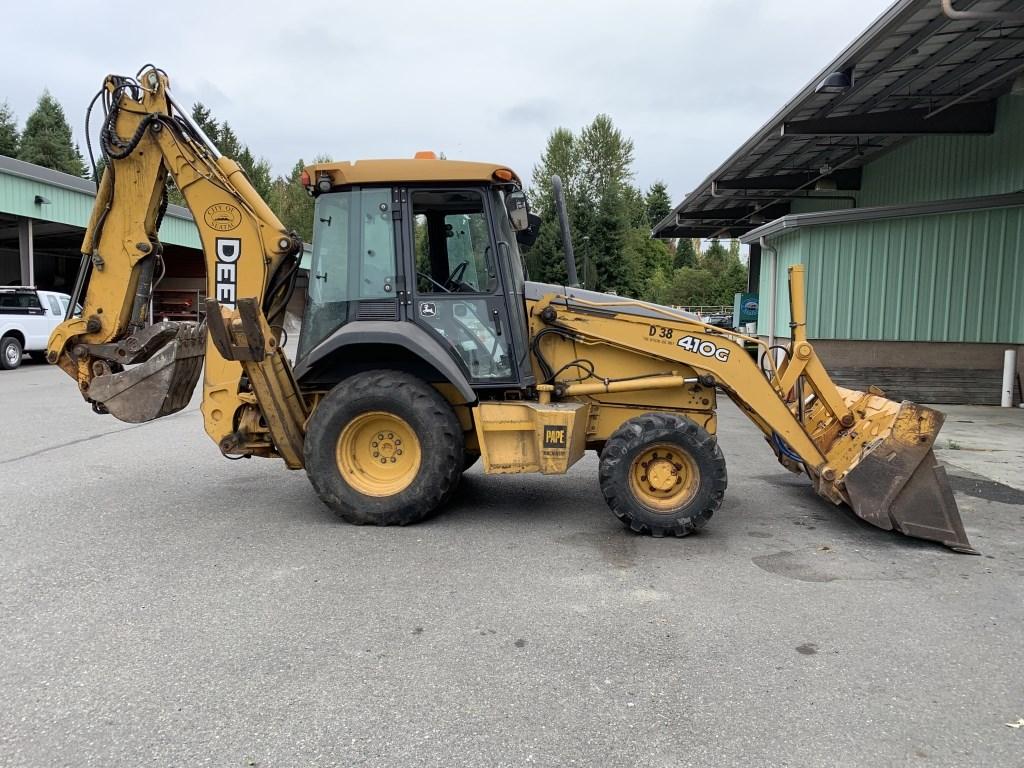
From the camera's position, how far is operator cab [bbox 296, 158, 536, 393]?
5824mm

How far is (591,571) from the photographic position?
194 inches

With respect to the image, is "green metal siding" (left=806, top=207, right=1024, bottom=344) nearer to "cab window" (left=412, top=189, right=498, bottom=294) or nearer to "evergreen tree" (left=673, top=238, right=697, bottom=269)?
"cab window" (left=412, top=189, right=498, bottom=294)

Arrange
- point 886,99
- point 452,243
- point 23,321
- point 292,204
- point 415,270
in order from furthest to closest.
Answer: point 292,204
point 23,321
point 886,99
point 452,243
point 415,270

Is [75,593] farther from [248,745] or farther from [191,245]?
[191,245]

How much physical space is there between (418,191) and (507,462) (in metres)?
2.13

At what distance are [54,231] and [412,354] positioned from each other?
27.8 meters

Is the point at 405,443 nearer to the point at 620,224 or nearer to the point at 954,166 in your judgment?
the point at 954,166

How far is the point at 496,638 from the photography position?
3928 millimetres

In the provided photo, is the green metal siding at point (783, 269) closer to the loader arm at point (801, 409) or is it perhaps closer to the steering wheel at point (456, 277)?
the loader arm at point (801, 409)

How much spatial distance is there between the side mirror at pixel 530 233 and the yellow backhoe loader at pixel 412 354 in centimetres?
6

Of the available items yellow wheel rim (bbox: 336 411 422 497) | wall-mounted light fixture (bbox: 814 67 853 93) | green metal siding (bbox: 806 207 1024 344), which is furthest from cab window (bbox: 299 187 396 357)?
green metal siding (bbox: 806 207 1024 344)

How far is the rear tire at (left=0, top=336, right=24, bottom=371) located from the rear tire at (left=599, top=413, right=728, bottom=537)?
18.0m

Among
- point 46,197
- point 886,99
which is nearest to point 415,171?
point 886,99

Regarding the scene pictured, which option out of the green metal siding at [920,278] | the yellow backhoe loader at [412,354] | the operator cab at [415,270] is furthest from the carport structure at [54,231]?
the green metal siding at [920,278]
